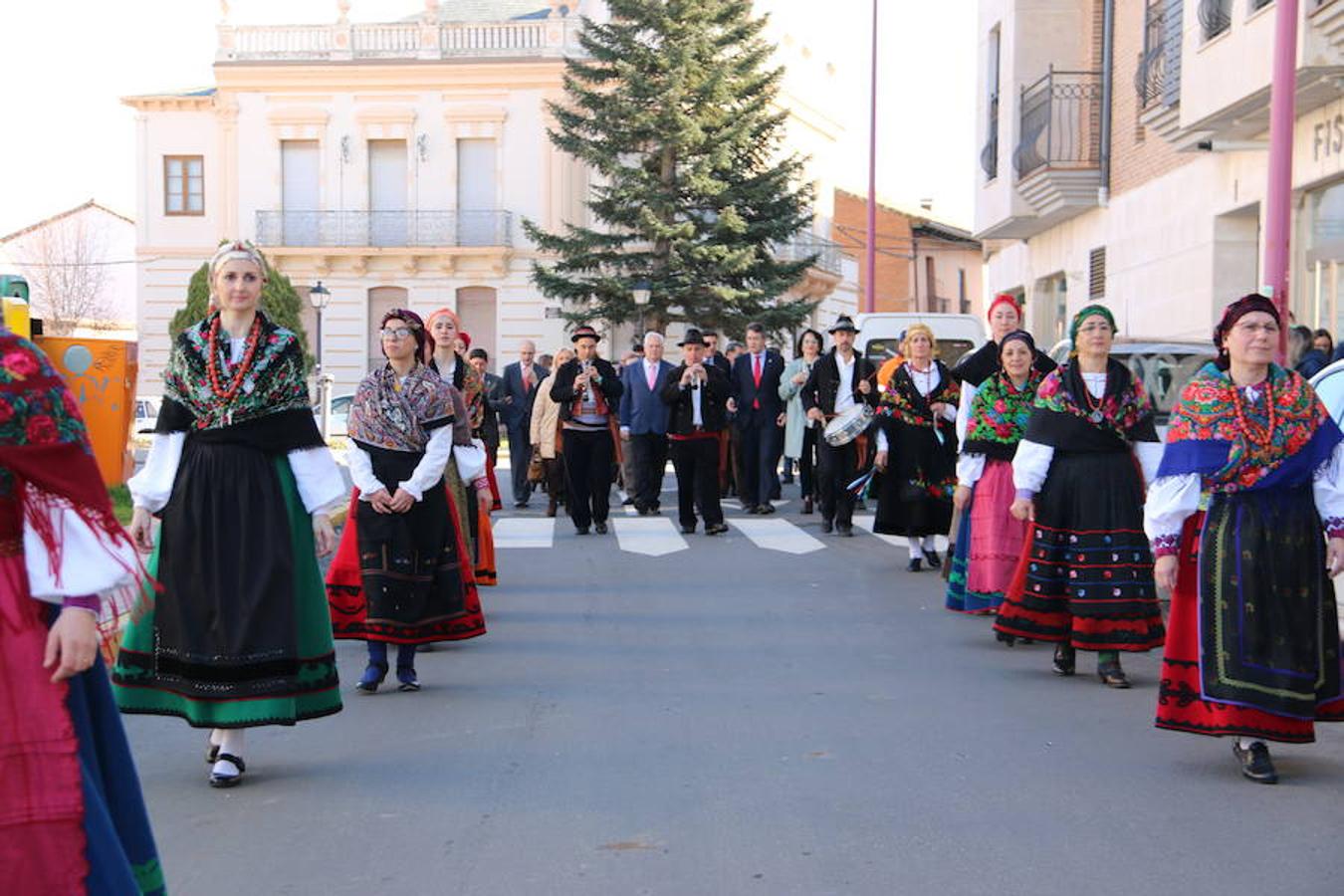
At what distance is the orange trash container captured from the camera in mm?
17797

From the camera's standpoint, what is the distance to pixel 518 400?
2070 cm

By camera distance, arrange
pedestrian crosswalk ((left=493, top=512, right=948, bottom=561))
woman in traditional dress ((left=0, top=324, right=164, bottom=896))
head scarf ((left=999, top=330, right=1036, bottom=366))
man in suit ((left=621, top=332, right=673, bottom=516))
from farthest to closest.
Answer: man in suit ((left=621, top=332, right=673, bottom=516))
pedestrian crosswalk ((left=493, top=512, right=948, bottom=561))
head scarf ((left=999, top=330, right=1036, bottom=366))
woman in traditional dress ((left=0, top=324, right=164, bottom=896))

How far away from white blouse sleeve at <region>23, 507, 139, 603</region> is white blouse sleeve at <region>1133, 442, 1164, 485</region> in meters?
5.86

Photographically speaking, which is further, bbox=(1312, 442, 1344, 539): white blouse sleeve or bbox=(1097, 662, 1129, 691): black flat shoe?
bbox=(1097, 662, 1129, 691): black flat shoe

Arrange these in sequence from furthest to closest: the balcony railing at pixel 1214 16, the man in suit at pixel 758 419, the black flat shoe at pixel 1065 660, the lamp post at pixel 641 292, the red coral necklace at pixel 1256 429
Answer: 1. the lamp post at pixel 641 292
2. the man in suit at pixel 758 419
3. the balcony railing at pixel 1214 16
4. the black flat shoe at pixel 1065 660
5. the red coral necklace at pixel 1256 429

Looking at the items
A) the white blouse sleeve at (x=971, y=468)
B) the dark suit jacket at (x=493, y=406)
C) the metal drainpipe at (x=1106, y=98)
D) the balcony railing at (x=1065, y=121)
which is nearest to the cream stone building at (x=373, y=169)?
the balcony railing at (x=1065, y=121)

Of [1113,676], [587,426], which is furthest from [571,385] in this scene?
[1113,676]

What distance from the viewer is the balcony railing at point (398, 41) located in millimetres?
47625

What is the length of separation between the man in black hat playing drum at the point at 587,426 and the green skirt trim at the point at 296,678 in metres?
9.67

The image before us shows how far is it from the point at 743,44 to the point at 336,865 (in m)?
37.2

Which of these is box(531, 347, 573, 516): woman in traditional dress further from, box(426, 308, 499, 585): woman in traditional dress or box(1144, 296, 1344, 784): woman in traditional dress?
box(1144, 296, 1344, 784): woman in traditional dress

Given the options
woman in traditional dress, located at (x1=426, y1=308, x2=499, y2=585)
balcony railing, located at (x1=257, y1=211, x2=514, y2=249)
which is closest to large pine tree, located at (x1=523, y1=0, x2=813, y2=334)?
balcony railing, located at (x1=257, y1=211, x2=514, y2=249)

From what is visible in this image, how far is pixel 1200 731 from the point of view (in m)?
6.59

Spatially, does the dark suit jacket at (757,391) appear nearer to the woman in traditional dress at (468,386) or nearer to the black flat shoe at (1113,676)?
the woman in traditional dress at (468,386)
